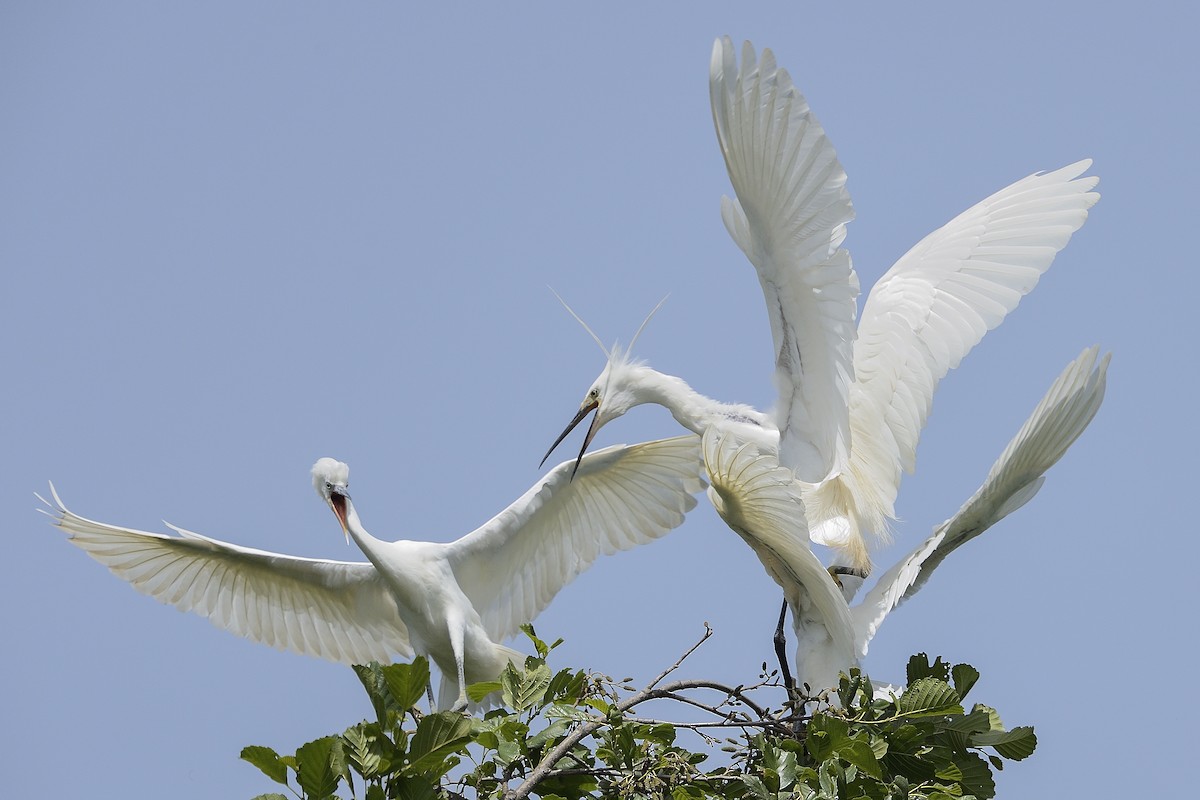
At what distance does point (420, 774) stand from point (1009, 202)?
4620 millimetres

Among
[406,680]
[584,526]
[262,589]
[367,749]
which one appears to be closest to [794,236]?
[584,526]

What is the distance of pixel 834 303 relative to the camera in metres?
5.84

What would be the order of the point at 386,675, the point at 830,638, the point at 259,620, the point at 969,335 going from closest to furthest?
1. the point at 386,675
2. the point at 830,638
3. the point at 969,335
4. the point at 259,620

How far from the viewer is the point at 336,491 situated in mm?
6848

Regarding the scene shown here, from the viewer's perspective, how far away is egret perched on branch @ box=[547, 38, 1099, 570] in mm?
5531

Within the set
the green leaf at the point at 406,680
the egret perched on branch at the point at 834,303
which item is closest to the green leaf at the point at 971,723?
the egret perched on branch at the point at 834,303

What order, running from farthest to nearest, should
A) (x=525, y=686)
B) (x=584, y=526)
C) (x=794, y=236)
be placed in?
(x=584, y=526)
(x=794, y=236)
(x=525, y=686)

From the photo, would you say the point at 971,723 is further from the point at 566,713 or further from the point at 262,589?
the point at 262,589

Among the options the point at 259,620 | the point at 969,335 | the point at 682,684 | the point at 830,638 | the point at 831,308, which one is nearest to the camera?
the point at 682,684

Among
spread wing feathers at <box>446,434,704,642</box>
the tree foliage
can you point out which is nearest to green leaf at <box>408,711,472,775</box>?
the tree foliage

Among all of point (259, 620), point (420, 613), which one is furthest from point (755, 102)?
point (259, 620)

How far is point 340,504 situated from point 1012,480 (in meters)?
3.15

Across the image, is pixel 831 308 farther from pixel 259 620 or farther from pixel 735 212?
pixel 259 620

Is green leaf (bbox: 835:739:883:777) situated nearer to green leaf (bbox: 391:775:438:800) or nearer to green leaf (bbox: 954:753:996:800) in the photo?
green leaf (bbox: 954:753:996:800)
